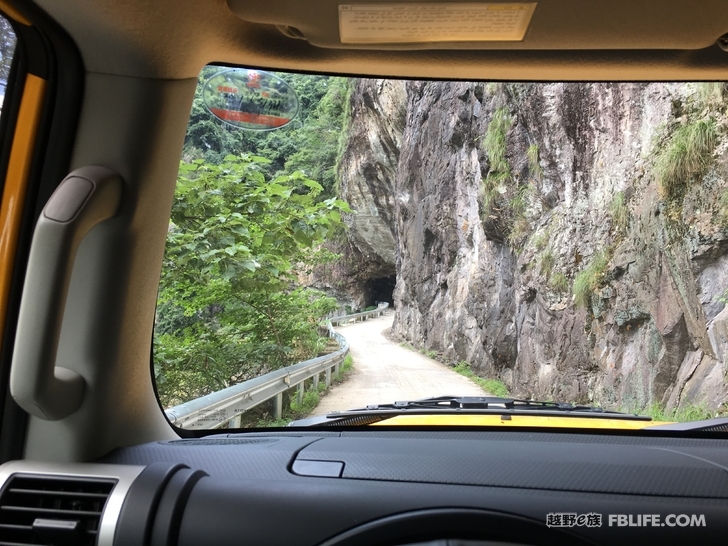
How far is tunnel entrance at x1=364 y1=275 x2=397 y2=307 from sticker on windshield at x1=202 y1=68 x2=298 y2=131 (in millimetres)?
2026

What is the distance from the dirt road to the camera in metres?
3.21

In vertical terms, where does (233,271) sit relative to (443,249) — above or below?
below

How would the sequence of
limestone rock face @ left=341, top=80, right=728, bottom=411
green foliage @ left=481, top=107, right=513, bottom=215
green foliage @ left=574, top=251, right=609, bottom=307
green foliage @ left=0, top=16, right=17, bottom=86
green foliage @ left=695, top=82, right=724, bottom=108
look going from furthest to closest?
green foliage @ left=481, top=107, right=513, bottom=215 < green foliage @ left=574, top=251, right=609, bottom=307 < green foliage @ left=695, top=82, right=724, bottom=108 < limestone rock face @ left=341, top=80, right=728, bottom=411 < green foliage @ left=0, top=16, right=17, bottom=86

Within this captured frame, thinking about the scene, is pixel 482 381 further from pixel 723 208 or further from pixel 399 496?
pixel 399 496

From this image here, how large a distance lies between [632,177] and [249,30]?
6.68m

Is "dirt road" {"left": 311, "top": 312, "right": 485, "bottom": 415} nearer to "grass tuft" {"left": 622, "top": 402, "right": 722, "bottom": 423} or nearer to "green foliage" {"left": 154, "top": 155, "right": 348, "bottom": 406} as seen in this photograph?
"green foliage" {"left": 154, "top": 155, "right": 348, "bottom": 406}

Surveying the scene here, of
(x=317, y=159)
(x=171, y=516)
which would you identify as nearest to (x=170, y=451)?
(x=171, y=516)

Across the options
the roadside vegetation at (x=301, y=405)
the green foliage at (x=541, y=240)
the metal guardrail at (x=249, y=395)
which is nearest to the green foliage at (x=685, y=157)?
the green foliage at (x=541, y=240)

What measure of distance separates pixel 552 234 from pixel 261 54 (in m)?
7.61

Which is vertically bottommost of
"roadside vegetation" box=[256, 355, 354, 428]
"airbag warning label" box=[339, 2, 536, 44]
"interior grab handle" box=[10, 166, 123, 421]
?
"roadside vegetation" box=[256, 355, 354, 428]

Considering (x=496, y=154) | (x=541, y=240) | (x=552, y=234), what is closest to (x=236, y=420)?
(x=552, y=234)

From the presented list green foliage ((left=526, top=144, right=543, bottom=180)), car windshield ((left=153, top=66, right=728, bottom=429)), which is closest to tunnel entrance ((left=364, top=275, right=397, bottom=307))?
car windshield ((left=153, top=66, right=728, bottom=429))

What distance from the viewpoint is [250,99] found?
238 centimetres

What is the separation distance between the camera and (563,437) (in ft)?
7.20
